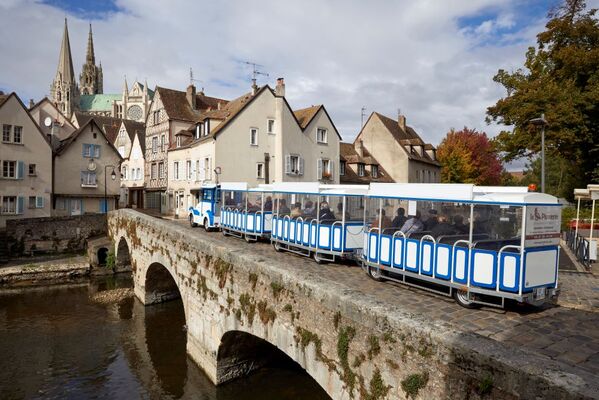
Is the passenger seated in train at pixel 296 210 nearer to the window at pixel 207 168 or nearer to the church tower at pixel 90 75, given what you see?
the window at pixel 207 168

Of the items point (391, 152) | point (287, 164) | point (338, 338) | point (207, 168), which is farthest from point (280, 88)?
point (338, 338)

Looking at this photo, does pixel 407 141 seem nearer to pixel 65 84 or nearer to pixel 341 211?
pixel 341 211

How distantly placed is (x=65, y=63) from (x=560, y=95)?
4241 inches

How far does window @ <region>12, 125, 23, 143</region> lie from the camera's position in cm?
3109

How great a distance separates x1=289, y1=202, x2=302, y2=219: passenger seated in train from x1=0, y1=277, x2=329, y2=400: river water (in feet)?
15.4

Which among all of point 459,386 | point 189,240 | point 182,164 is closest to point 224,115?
point 182,164

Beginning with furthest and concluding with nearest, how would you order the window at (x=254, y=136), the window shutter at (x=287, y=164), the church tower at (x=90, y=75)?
the church tower at (x=90, y=75), the window shutter at (x=287, y=164), the window at (x=254, y=136)

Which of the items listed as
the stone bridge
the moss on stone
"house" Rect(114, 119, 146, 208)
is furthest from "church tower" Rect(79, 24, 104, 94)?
the moss on stone

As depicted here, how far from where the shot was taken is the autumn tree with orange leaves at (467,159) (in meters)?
46.7

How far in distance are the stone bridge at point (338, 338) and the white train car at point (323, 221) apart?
0.58m

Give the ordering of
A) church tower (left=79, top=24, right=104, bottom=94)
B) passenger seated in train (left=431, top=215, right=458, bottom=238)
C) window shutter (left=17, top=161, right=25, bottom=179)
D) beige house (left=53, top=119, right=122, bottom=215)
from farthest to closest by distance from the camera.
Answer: church tower (left=79, top=24, right=104, bottom=94) → beige house (left=53, top=119, right=122, bottom=215) → window shutter (left=17, top=161, right=25, bottom=179) → passenger seated in train (left=431, top=215, right=458, bottom=238)

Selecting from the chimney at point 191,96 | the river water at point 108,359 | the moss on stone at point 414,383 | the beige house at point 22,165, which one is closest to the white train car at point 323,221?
the river water at point 108,359

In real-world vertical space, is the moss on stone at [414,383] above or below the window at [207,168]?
below

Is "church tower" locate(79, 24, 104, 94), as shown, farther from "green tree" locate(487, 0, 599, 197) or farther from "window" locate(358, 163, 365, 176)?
"green tree" locate(487, 0, 599, 197)
